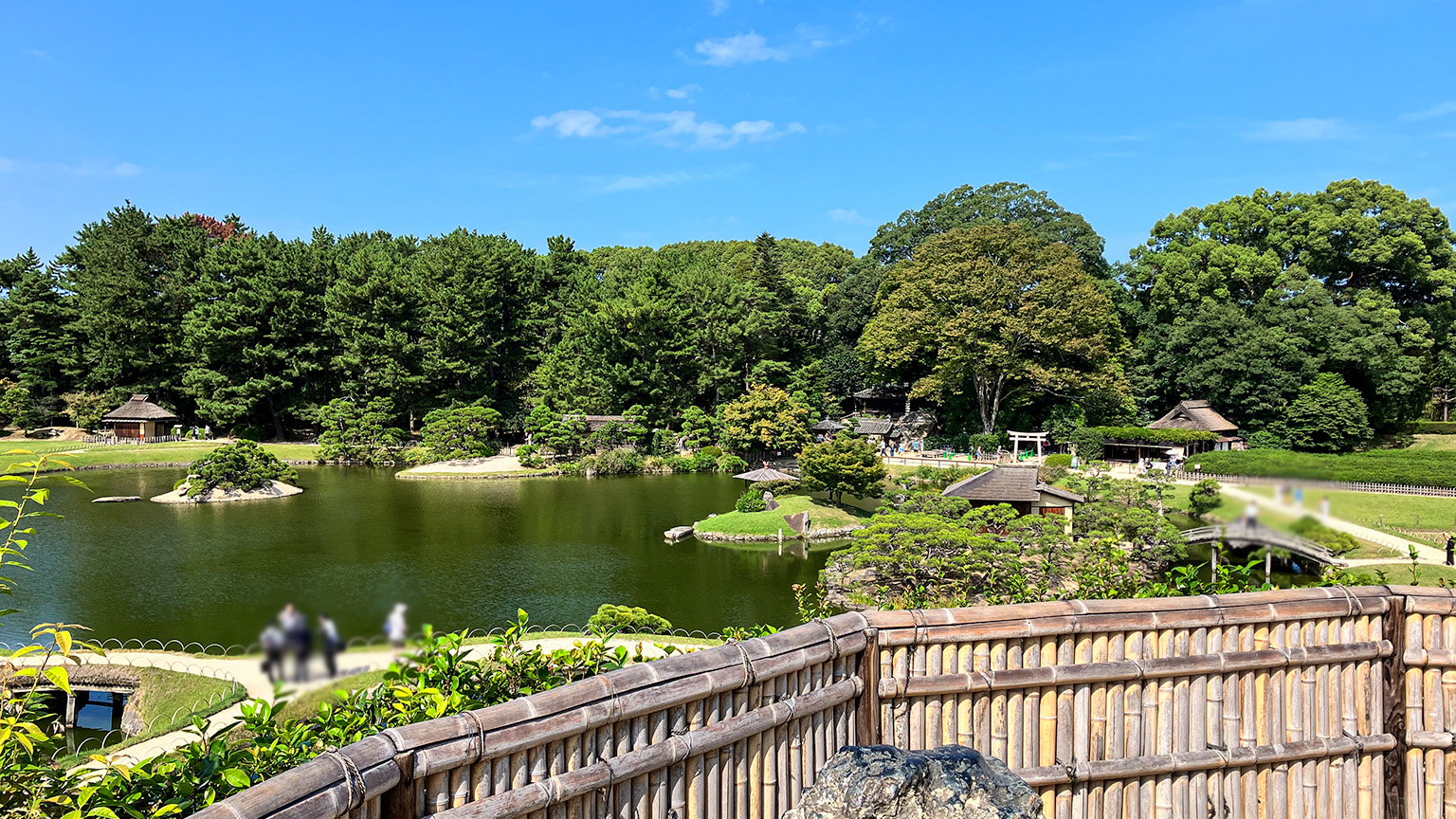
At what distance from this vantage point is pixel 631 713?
2857 millimetres

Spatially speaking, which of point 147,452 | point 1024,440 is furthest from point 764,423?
point 147,452

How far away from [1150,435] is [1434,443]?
10625 mm

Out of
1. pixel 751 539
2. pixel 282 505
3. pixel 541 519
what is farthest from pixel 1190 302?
pixel 282 505

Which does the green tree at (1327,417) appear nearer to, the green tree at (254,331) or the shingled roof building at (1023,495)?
the shingled roof building at (1023,495)

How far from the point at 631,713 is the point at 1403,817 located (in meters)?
3.74

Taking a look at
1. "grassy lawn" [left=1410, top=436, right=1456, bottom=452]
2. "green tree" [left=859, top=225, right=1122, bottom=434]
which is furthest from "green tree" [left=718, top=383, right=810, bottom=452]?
"grassy lawn" [left=1410, top=436, right=1456, bottom=452]

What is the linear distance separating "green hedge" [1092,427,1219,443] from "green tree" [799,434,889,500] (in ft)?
42.9

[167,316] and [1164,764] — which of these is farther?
[167,316]

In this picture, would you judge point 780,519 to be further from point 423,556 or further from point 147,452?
point 147,452

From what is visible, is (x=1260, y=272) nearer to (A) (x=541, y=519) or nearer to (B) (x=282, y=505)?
(A) (x=541, y=519)

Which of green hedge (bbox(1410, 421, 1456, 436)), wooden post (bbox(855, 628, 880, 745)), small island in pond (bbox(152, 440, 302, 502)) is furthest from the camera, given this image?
green hedge (bbox(1410, 421, 1456, 436))

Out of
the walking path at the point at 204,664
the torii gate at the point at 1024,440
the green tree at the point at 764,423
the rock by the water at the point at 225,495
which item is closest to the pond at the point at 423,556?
the walking path at the point at 204,664

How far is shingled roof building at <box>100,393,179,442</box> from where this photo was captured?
33.3m

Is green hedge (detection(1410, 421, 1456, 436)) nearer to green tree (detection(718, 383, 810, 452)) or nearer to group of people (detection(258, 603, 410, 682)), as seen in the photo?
green tree (detection(718, 383, 810, 452))
